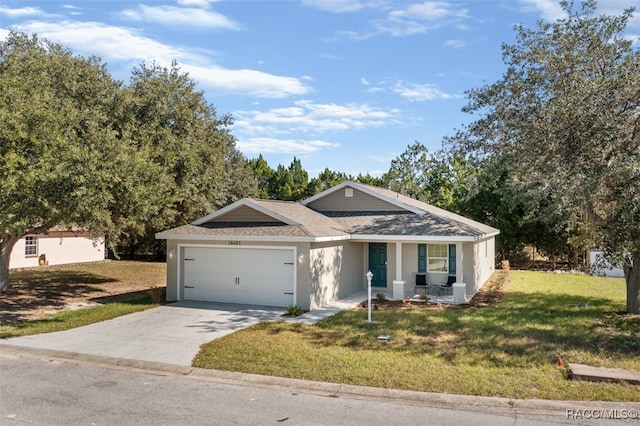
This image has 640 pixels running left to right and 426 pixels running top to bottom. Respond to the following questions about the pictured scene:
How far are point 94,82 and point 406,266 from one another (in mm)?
14155

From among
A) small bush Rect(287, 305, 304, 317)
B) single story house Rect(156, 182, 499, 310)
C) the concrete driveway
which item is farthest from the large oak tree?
the concrete driveway

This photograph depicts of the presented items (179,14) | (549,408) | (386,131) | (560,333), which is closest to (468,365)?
(549,408)

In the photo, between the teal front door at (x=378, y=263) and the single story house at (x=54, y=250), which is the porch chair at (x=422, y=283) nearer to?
the teal front door at (x=378, y=263)

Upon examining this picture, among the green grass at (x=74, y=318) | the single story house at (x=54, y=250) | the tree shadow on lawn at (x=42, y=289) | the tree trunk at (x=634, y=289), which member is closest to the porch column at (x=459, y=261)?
the tree trunk at (x=634, y=289)

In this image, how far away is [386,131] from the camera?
3247 centimetres

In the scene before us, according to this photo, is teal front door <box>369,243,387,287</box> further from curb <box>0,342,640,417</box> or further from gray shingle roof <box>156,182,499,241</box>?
curb <box>0,342,640,417</box>

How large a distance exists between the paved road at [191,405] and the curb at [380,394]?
0.29 feet

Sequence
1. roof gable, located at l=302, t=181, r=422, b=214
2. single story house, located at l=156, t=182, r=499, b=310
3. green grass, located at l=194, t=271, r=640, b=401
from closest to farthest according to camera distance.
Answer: green grass, located at l=194, t=271, r=640, b=401
single story house, located at l=156, t=182, r=499, b=310
roof gable, located at l=302, t=181, r=422, b=214

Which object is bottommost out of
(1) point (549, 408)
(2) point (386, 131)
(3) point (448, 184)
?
(1) point (549, 408)

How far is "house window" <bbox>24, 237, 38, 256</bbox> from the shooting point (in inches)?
1076

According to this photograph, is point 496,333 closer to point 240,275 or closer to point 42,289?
point 240,275

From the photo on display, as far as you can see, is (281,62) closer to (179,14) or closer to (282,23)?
(282,23)

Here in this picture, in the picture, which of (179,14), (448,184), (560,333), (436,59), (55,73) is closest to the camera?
(560,333)

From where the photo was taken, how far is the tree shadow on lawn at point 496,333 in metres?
9.35
